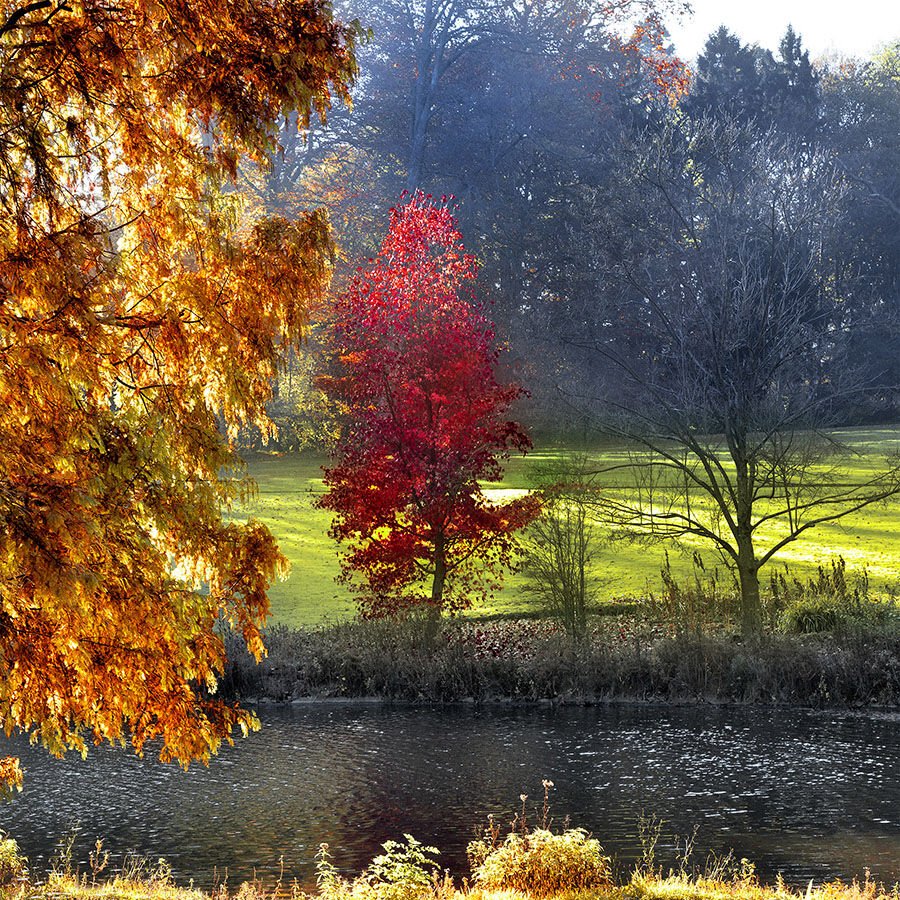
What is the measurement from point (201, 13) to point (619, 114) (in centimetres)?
3355

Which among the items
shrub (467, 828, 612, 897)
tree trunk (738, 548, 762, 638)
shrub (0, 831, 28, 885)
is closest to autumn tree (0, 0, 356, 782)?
shrub (0, 831, 28, 885)

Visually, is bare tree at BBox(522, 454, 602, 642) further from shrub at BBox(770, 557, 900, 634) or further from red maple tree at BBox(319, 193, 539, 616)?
shrub at BBox(770, 557, 900, 634)

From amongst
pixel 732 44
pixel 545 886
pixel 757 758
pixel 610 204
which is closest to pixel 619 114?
pixel 610 204

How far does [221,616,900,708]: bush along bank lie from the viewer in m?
16.5

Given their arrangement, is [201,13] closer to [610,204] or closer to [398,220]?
[398,220]

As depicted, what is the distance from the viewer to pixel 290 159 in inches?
1690

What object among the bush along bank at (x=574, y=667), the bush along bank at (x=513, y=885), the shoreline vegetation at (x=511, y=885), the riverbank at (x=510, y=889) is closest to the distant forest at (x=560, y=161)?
the bush along bank at (x=574, y=667)

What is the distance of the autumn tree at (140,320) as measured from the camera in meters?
6.26

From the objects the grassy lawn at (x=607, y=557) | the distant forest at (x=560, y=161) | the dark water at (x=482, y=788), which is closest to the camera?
the dark water at (x=482, y=788)

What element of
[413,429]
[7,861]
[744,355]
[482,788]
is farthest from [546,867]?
[744,355]

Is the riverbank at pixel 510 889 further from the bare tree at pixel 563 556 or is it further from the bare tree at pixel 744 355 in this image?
the bare tree at pixel 744 355

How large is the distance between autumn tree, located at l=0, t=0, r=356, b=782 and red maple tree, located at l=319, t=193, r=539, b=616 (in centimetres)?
1002

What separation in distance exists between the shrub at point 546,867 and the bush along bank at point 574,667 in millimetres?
8225

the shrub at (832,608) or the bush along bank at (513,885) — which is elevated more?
the shrub at (832,608)
